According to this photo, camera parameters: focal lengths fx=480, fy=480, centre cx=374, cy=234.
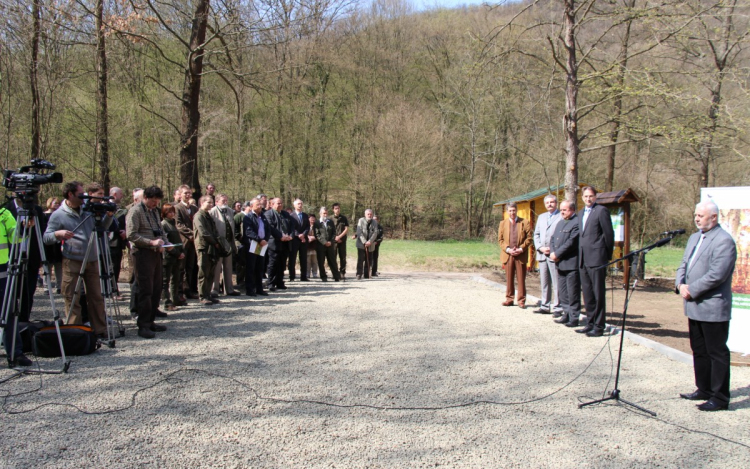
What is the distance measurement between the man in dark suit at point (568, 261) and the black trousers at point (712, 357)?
9.32 ft

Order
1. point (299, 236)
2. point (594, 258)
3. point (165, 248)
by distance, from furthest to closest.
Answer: point (299, 236) → point (594, 258) → point (165, 248)

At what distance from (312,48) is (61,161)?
9924mm

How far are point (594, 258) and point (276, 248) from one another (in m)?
6.37

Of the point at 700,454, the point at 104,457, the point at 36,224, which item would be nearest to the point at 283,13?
the point at 36,224

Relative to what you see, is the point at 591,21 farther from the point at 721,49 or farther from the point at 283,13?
the point at 721,49

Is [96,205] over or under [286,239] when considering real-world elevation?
over

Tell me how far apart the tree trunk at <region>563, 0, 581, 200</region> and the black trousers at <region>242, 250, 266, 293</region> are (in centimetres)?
717

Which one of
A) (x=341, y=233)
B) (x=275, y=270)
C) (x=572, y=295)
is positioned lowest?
(x=572, y=295)

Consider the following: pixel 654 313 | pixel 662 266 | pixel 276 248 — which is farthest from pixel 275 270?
pixel 662 266

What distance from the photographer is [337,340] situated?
19.8 feet

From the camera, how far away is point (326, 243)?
12.1 m

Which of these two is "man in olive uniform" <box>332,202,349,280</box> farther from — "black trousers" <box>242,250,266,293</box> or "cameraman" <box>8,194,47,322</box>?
"cameraman" <box>8,194,47,322</box>

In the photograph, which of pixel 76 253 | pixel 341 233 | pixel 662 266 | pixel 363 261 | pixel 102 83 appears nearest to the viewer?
pixel 76 253

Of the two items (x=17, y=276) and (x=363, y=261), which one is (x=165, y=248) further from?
(x=363, y=261)
